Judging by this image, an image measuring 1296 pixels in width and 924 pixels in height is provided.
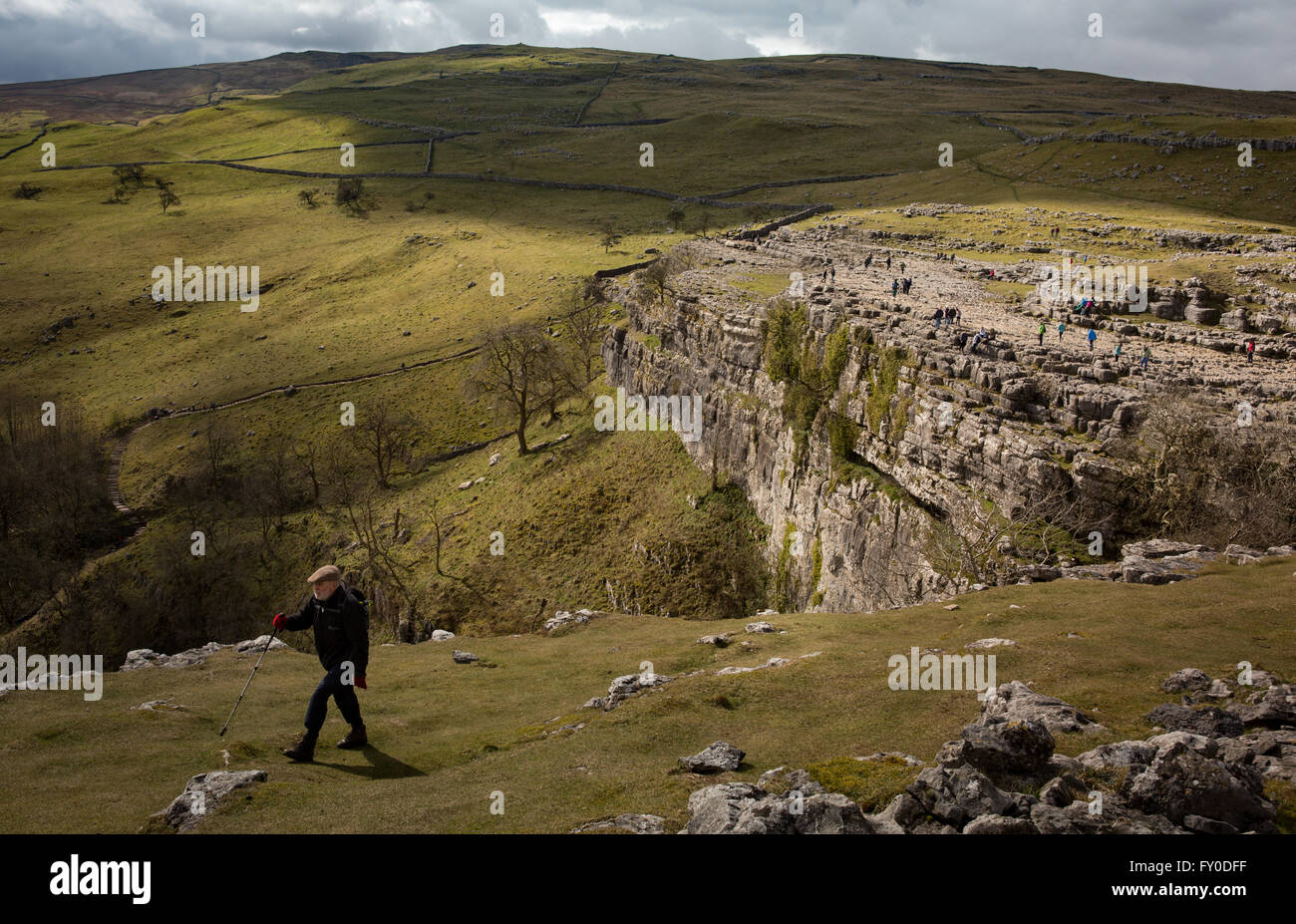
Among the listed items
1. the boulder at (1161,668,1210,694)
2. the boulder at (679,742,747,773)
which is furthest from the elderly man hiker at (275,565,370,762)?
the boulder at (1161,668,1210,694)

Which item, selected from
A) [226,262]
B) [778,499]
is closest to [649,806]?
[778,499]

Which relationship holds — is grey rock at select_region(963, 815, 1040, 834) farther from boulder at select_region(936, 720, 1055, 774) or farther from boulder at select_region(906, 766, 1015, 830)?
boulder at select_region(936, 720, 1055, 774)

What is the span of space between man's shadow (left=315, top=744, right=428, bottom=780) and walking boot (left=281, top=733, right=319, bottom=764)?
0.25m

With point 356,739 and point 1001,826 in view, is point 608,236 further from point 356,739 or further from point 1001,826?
point 1001,826

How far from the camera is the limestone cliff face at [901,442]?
99.1 feet

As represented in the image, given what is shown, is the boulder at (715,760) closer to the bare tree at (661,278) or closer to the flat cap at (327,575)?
the flat cap at (327,575)

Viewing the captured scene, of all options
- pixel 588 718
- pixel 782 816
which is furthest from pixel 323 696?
pixel 782 816

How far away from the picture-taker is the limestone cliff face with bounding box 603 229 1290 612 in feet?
99.1

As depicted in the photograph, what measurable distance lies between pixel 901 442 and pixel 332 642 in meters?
26.7

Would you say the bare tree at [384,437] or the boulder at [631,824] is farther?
the bare tree at [384,437]

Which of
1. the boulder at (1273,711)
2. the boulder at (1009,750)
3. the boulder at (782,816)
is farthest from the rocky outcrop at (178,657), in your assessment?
the boulder at (1273,711)

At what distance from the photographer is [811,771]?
1398 cm

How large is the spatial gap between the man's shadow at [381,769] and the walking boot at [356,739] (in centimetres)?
32
